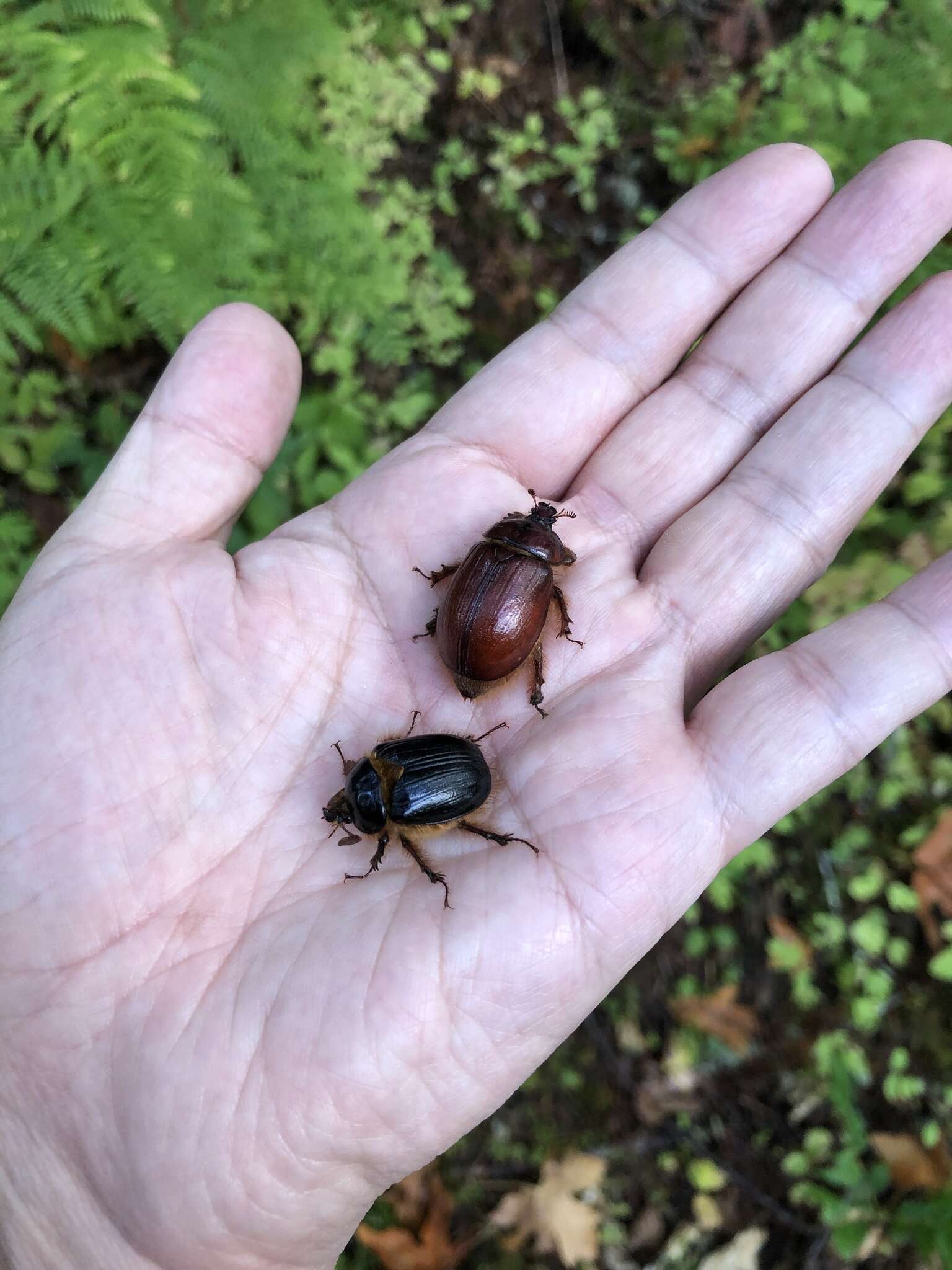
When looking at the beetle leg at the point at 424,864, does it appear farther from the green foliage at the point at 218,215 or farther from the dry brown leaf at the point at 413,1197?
the green foliage at the point at 218,215

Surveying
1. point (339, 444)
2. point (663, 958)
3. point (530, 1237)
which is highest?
point (339, 444)

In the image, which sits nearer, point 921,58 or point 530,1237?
point 530,1237

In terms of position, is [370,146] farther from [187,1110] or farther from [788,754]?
[187,1110]

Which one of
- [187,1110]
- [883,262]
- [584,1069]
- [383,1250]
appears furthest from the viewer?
[584,1069]

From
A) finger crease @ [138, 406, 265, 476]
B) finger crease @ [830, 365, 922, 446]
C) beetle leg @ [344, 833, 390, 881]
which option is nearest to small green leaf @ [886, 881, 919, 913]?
finger crease @ [830, 365, 922, 446]

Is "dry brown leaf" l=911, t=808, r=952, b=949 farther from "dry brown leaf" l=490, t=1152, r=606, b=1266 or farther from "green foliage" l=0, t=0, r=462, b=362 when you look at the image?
"green foliage" l=0, t=0, r=462, b=362

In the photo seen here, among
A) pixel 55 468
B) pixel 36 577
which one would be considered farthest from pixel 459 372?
pixel 36 577

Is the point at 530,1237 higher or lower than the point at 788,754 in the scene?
lower

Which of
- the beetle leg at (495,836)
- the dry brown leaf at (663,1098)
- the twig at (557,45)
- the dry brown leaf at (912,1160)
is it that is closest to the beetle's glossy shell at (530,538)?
the beetle leg at (495,836)
